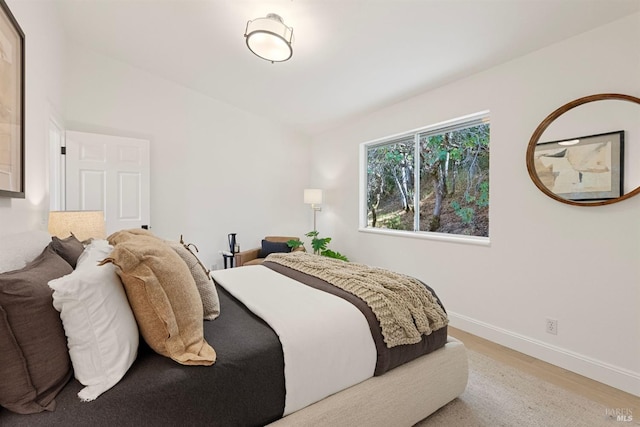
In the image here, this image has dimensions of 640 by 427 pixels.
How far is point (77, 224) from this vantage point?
7.00ft

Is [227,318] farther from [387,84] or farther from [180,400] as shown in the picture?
[387,84]

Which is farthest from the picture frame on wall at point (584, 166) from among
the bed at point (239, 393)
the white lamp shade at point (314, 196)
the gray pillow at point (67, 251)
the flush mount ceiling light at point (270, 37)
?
the gray pillow at point (67, 251)

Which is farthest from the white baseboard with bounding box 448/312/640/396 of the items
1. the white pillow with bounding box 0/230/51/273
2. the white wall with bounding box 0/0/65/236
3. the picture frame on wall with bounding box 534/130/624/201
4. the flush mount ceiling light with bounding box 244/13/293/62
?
the white wall with bounding box 0/0/65/236

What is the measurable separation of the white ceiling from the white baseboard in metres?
2.34

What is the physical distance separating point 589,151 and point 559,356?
1.53m

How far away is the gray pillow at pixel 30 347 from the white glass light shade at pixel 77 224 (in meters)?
1.45

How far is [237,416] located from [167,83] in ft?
13.6

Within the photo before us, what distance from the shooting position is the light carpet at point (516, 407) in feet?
5.45

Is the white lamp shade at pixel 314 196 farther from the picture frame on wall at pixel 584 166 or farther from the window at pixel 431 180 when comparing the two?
the picture frame on wall at pixel 584 166

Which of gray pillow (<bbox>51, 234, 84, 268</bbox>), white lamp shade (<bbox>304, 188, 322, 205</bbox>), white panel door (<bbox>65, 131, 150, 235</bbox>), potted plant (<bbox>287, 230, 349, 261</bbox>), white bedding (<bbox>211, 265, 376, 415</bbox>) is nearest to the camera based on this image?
white bedding (<bbox>211, 265, 376, 415</bbox>)

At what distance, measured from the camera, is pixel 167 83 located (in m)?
3.93

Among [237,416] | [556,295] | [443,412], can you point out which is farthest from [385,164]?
[237,416]

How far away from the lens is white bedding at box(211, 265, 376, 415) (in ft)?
4.01

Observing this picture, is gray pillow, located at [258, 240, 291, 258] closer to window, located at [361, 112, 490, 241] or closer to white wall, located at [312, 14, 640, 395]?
window, located at [361, 112, 490, 241]
